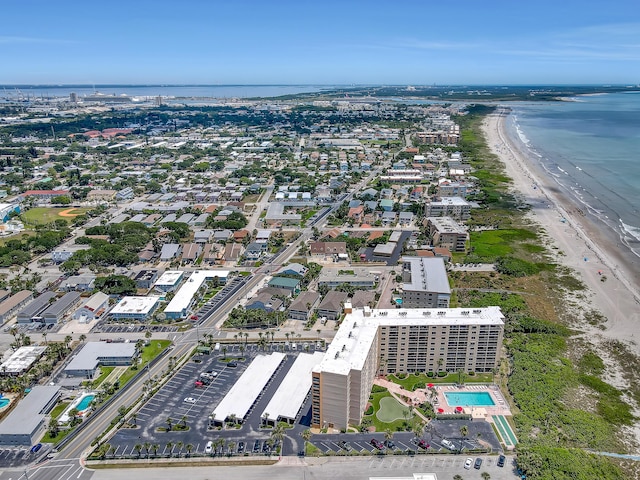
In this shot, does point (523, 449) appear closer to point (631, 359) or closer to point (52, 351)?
point (631, 359)

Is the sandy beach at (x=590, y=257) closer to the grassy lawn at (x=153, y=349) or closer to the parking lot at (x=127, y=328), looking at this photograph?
the grassy lawn at (x=153, y=349)

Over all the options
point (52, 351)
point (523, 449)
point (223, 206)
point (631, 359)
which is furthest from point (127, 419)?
point (223, 206)

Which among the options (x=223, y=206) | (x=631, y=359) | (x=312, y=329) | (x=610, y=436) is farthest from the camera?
(x=223, y=206)

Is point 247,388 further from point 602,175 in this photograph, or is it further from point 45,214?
point 602,175

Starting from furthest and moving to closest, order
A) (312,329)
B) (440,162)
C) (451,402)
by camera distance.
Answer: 1. (440,162)
2. (312,329)
3. (451,402)

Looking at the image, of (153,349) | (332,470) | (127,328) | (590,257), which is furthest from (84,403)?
(590,257)

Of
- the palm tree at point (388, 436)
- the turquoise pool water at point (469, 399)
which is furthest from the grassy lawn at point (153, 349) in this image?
the turquoise pool water at point (469, 399)
